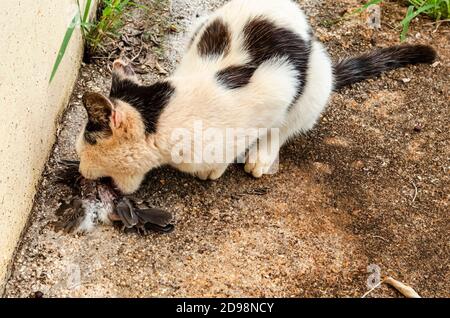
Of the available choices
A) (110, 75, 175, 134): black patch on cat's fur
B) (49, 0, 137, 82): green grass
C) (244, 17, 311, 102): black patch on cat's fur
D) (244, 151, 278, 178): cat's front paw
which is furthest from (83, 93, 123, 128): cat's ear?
(49, 0, 137, 82): green grass

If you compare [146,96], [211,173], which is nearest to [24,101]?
[146,96]

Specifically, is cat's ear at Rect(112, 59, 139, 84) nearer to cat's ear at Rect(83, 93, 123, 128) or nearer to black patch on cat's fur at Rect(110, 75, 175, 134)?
black patch on cat's fur at Rect(110, 75, 175, 134)

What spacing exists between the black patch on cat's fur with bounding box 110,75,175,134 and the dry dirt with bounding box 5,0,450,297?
0.51m

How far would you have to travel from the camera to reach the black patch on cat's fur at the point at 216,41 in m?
3.26

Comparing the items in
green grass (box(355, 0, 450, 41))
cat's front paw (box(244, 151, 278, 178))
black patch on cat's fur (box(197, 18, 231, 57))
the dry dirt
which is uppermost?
black patch on cat's fur (box(197, 18, 231, 57))

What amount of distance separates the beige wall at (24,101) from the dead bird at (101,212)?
7.9 inches

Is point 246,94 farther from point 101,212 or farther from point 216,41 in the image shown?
point 101,212

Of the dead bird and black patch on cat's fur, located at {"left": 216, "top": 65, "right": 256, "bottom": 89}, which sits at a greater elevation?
black patch on cat's fur, located at {"left": 216, "top": 65, "right": 256, "bottom": 89}

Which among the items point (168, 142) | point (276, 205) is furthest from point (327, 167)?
point (168, 142)

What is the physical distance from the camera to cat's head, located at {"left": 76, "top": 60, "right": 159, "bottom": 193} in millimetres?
2924

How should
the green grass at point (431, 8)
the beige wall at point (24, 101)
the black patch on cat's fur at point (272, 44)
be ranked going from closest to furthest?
the beige wall at point (24, 101) < the black patch on cat's fur at point (272, 44) < the green grass at point (431, 8)

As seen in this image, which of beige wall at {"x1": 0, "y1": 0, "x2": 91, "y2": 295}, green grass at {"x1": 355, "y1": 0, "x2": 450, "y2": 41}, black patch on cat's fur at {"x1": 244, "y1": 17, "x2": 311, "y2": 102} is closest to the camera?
beige wall at {"x1": 0, "y1": 0, "x2": 91, "y2": 295}

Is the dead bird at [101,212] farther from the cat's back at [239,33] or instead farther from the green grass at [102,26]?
the green grass at [102,26]

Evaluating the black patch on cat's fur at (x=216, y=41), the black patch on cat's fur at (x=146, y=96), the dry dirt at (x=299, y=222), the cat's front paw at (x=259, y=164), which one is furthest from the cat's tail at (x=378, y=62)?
the black patch on cat's fur at (x=146, y=96)
